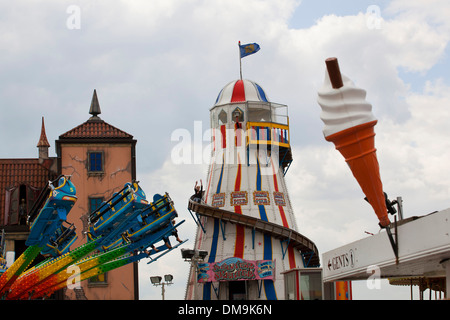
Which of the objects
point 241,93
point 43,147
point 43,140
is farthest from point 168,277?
point 241,93

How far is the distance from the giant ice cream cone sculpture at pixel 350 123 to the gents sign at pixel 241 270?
41.6 metres

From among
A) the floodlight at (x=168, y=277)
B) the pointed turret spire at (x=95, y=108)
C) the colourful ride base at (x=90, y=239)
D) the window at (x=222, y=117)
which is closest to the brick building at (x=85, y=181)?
the pointed turret spire at (x=95, y=108)

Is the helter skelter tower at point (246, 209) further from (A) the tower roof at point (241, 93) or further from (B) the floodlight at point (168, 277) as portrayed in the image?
(B) the floodlight at point (168, 277)

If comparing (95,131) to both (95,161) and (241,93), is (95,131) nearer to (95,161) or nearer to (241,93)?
(95,161)

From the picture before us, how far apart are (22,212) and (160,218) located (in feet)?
49.4

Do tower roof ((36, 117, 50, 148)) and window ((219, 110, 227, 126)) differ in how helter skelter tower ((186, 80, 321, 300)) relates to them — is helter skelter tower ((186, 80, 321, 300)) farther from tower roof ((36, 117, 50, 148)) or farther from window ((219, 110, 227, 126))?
tower roof ((36, 117, 50, 148))

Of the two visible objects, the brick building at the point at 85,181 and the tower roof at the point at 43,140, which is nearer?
the brick building at the point at 85,181

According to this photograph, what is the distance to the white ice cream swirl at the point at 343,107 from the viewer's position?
19906 mm

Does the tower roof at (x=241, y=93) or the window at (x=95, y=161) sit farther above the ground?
the tower roof at (x=241, y=93)

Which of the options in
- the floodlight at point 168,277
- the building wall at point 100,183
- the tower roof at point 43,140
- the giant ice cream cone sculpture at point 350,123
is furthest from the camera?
the tower roof at point 43,140

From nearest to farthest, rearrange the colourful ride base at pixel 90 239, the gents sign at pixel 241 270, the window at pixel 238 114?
1. the colourful ride base at pixel 90 239
2. the gents sign at pixel 241 270
3. the window at pixel 238 114

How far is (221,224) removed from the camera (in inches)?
2507
